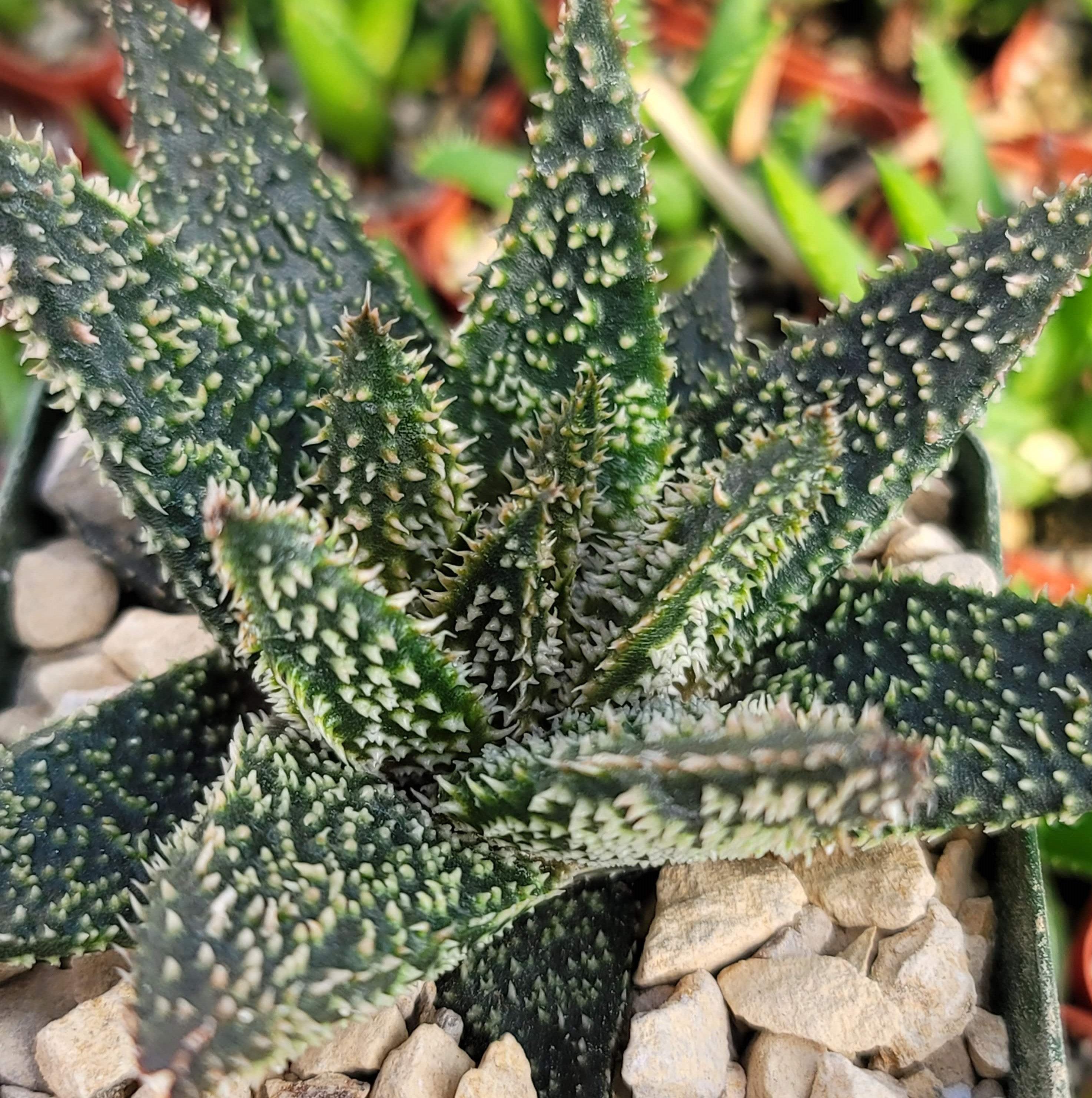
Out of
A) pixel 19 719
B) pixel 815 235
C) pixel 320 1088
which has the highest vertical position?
pixel 815 235

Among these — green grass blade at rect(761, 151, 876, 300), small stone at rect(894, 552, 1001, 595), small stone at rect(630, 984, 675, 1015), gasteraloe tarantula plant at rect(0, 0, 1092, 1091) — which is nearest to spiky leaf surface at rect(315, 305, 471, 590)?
gasteraloe tarantula plant at rect(0, 0, 1092, 1091)

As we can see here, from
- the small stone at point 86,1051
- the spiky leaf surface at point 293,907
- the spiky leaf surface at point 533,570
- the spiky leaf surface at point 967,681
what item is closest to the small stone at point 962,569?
the spiky leaf surface at point 967,681

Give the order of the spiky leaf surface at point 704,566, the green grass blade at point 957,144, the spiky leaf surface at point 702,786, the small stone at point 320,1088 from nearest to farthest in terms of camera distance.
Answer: the spiky leaf surface at point 702,786, the spiky leaf surface at point 704,566, the small stone at point 320,1088, the green grass blade at point 957,144

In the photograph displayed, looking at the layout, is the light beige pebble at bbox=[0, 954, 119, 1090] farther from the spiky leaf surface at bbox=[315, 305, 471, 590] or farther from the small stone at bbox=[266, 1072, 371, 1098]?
the spiky leaf surface at bbox=[315, 305, 471, 590]

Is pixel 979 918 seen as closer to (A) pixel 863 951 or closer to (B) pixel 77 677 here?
(A) pixel 863 951

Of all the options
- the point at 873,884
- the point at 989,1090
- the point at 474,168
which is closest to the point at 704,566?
the point at 873,884

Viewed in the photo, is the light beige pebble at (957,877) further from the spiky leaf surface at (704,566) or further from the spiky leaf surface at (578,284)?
the spiky leaf surface at (578,284)

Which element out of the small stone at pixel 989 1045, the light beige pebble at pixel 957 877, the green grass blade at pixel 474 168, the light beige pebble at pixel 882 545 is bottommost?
the small stone at pixel 989 1045

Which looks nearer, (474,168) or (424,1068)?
(424,1068)
